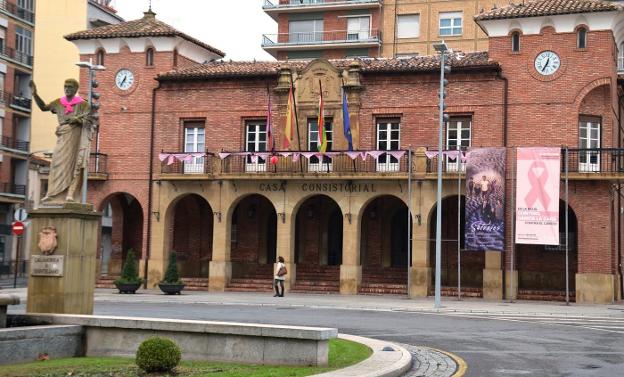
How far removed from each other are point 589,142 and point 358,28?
1105 inches

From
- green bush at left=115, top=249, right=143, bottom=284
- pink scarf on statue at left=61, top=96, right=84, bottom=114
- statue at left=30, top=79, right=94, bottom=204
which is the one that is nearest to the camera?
statue at left=30, top=79, right=94, bottom=204

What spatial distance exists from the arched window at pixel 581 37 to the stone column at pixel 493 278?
8.54 meters

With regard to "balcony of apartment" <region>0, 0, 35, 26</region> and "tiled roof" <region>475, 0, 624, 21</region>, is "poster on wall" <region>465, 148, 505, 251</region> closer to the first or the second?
"tiled roof" <region>475, 0, 624, 21</region>

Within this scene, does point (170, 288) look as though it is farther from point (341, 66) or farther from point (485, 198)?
point (485, 198)

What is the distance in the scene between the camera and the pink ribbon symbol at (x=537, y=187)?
109 feet

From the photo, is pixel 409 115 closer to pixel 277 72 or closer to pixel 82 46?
pixel 277 72

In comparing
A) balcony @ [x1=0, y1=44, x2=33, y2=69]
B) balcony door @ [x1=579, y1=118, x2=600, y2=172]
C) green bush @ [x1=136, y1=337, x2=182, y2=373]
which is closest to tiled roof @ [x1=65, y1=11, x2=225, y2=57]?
Answer: balcony @ [x1=0, y1=44, x2=33, y2=69]

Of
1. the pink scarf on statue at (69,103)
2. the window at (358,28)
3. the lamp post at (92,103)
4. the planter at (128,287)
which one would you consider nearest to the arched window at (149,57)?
the lamp post at (92,103)

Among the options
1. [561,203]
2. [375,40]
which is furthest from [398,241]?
[375,40]

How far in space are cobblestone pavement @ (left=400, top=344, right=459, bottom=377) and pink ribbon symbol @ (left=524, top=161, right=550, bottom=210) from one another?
697 inches

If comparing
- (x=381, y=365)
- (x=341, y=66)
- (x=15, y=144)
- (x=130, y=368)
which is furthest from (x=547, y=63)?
(x=15, y=144)

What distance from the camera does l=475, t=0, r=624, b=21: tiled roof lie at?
1363 inches

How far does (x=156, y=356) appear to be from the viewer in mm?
12125

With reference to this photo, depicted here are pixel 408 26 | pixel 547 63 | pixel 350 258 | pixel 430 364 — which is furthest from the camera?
pixel 408 26
